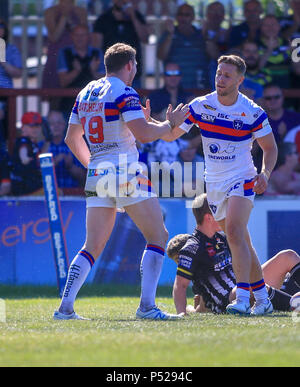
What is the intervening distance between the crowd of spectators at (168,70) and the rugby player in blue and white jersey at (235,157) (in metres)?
4.21

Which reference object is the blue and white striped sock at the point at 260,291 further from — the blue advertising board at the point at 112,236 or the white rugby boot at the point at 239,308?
the blue advertising board at the point at 112,236

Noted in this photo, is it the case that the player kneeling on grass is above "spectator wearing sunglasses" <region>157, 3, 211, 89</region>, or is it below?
below

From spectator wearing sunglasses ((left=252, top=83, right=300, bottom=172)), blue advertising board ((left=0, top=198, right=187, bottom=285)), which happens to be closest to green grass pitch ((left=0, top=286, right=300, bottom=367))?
blue advertising board ((left=0, top=198, right=187, bottom=285))

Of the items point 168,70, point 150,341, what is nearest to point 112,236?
point 168,70

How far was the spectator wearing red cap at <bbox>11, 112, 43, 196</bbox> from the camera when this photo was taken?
38.0 ft

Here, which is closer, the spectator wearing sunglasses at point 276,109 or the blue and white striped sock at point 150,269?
the blue and white striped sock at point 150,269

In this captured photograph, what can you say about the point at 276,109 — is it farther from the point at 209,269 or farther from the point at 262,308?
the point at 262,308

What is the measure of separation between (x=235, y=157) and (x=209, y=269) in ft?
3.45

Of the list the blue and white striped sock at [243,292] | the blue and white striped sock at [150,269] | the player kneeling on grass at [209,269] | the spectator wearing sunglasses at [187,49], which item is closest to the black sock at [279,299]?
the player kneeling on grass at [209,269]

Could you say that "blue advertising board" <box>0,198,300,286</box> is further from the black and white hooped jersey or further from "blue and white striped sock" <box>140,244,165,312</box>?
"blue and white striped sock" <box>140,244,165,312</box>

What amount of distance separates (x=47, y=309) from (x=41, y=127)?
4.05 metres

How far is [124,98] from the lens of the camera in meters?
6.62

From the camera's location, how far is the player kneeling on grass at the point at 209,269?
24.5 feet
